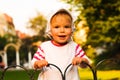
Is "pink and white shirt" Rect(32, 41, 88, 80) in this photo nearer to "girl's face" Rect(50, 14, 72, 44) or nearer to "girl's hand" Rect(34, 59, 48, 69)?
"girl's face" Rect(50, 14, 72, 44)

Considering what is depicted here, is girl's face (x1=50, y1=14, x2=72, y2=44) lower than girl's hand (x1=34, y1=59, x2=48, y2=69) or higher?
higher

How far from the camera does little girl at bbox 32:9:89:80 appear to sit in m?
5.29

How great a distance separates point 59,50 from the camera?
5.38 m

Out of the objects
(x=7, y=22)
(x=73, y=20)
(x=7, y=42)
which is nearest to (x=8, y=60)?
(x=7, y=42)

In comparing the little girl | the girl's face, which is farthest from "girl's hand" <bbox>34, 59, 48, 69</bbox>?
the girl's face

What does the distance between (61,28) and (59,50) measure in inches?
9.2

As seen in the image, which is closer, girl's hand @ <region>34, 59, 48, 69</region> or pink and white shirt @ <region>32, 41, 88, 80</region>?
girl's hand @ <region>34, 59, 48, 69</region>

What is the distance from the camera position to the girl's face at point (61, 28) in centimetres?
529

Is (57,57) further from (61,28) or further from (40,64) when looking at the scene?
(40,64)

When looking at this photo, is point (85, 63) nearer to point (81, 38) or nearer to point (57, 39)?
point (57, 39)

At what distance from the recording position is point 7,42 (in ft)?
301

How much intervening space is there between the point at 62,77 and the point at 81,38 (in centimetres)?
4769

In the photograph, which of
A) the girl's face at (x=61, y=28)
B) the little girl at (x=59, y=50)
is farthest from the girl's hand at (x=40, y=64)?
the girl's face at (x=61, y=28)

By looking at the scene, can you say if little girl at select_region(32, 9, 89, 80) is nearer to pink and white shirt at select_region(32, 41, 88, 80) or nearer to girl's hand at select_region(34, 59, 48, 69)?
pink and white shirt at select_region(32, 41, 88, 80)
